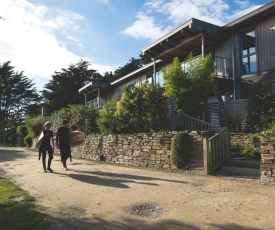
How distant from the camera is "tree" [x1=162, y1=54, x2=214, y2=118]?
12.7m

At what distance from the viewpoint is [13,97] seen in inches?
1893

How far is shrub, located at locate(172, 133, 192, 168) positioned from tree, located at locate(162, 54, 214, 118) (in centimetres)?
333

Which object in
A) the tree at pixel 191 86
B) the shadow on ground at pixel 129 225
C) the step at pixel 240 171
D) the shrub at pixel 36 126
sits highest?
the tree at pixel 191 86

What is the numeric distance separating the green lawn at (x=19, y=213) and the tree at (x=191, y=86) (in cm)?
769

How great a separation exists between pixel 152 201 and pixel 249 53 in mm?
12150

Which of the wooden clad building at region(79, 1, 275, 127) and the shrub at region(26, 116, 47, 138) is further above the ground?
the wooden clad building at region(79, 1, 275, 127)

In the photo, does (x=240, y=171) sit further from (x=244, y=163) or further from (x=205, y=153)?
(x=205, y=153)

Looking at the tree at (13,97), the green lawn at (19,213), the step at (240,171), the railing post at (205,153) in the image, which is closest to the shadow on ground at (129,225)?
the green lawn at (19,213)

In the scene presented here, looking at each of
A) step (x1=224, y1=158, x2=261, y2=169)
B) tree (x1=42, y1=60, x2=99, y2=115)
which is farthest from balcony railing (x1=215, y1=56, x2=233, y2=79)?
tree (x1=42, y1=60, x2=99, y2=115)

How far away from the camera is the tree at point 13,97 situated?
47.4 metres

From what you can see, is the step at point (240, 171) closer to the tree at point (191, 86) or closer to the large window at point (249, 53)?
the tree at point (191, 86)

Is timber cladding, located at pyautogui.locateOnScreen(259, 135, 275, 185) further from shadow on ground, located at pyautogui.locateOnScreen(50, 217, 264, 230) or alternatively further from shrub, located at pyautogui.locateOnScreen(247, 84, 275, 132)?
shrub, located at pyautogui.locateOnScreen(247, 84, 275, 132)

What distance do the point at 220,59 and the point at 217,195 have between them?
1193 centimetres

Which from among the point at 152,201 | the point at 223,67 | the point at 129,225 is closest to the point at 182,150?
the point at 152,201
